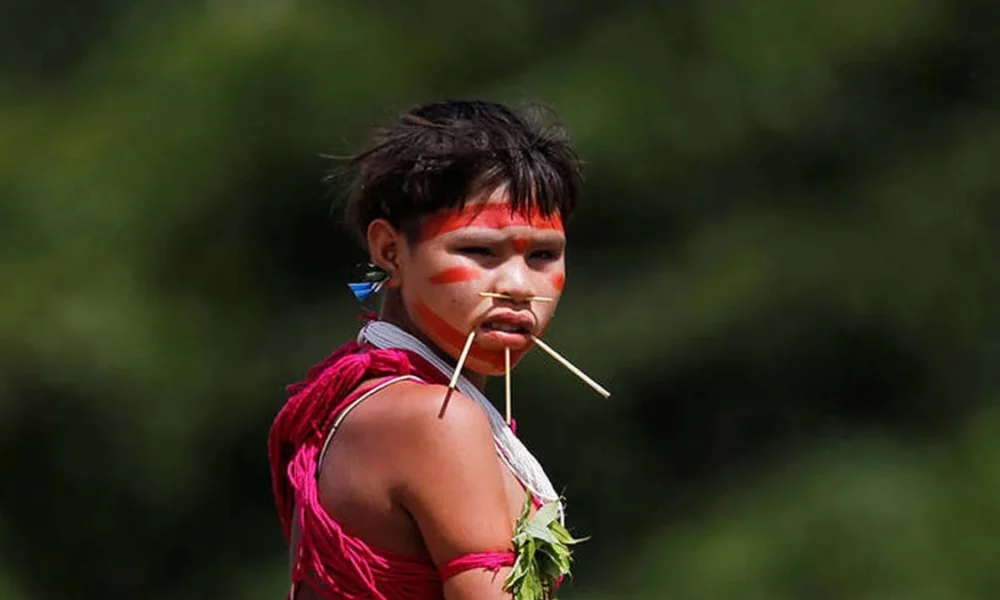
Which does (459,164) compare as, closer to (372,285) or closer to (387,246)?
(387,246)

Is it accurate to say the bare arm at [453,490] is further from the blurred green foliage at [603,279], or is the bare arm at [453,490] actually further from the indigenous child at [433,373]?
the blurred green foliage at [603,279]

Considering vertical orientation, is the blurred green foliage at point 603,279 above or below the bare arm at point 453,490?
above

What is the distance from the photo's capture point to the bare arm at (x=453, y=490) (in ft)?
7.00

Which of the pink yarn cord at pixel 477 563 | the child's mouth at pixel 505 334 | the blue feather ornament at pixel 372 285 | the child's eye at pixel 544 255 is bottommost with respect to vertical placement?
the pink yarn cord at pixel 477 563

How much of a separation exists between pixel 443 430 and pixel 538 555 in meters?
0.17

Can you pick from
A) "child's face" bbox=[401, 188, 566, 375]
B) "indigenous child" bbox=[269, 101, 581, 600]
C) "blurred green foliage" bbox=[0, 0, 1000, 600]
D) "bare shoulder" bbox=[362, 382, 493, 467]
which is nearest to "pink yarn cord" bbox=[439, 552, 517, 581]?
"indigenous child" bbox=[269, 101, 581, 600]

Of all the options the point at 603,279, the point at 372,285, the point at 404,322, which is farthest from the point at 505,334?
the point at 603,279

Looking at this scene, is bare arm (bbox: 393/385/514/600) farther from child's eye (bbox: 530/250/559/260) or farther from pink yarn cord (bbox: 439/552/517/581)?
child's eye (bbox: 530/250/559/260)

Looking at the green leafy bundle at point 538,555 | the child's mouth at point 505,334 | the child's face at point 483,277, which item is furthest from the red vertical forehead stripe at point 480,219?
the green leafy bundle at point 538,555

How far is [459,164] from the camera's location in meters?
2.25

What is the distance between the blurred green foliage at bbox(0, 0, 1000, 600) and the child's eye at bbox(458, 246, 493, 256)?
320 cm

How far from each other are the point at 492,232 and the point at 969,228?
3.67 meters

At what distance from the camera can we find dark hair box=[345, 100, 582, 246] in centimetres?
225

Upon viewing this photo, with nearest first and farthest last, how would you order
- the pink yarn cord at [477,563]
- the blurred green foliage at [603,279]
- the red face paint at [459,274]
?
the pink yarn cord at [477,563], the red face paint at [459,274], the blurred green foliage at [603,279]
